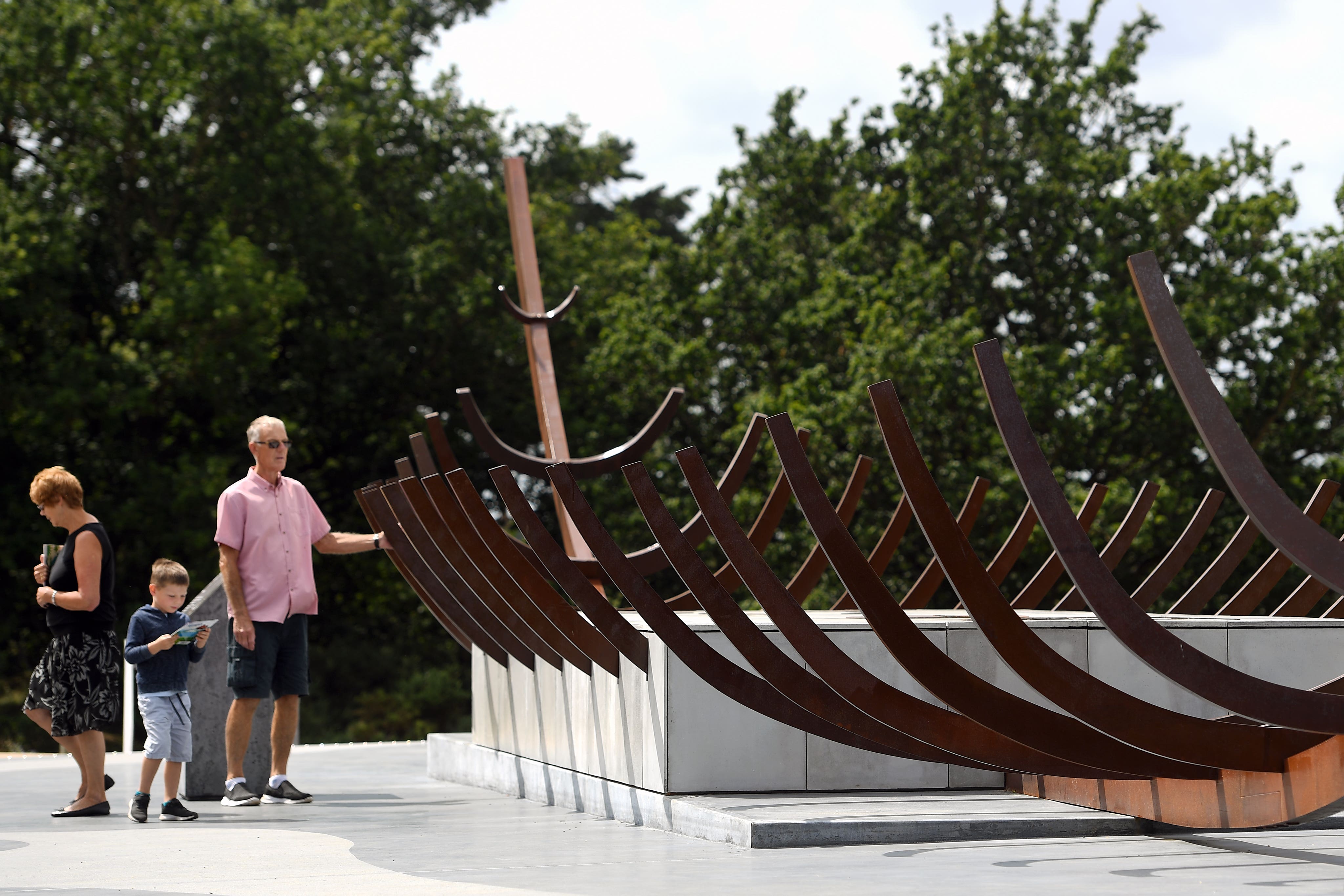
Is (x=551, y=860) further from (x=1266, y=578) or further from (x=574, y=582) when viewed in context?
(x=1266, y=578)

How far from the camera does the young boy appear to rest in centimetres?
645

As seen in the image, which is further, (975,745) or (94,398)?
(94,398)

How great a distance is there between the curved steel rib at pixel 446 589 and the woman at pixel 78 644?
144cm

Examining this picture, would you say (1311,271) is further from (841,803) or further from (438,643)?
(841,803)

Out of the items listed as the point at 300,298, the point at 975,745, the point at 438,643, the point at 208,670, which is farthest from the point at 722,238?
the point at 975,745

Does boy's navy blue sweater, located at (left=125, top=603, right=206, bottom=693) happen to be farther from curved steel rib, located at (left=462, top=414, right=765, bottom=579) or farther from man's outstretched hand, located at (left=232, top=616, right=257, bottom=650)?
Result: curved steel rib, located at (left=462, top=414, right=765, bottom=579)

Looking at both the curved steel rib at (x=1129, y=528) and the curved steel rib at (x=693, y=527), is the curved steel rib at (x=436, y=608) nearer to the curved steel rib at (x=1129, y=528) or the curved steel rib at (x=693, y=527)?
the curved steel rib at (x=693, y=527)

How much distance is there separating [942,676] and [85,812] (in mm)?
3875

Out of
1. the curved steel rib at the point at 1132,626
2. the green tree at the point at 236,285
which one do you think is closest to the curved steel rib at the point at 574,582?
the curved steel rib at the point at 1132,626

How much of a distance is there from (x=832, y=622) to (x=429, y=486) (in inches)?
74.4

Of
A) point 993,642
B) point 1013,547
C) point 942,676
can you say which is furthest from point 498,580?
point 993,642

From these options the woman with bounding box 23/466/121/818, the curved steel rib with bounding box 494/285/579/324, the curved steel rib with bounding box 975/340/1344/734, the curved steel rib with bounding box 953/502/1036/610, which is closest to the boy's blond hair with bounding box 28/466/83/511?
the woman with bounding box 23/466/121/818

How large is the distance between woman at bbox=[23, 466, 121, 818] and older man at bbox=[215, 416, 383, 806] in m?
0.51

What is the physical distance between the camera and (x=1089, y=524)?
6.55 m
